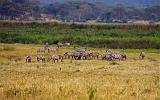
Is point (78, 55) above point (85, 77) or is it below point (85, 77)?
below

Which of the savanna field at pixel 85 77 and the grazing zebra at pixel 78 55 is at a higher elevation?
the savanna field at pixel 85 77

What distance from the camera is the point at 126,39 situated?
7219 centimetres

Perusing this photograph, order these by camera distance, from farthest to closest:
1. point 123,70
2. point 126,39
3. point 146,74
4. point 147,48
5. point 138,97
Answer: point 126,39, point 147,48, point 123,70, point 146,74, point 138,97

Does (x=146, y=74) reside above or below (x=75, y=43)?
above

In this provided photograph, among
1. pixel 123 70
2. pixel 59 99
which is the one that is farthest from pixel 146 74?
pixel 59 99

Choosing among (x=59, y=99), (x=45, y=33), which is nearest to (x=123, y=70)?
(x=59, y=99)

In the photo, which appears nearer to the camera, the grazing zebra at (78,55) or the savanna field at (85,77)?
the savanna field at (85,77)

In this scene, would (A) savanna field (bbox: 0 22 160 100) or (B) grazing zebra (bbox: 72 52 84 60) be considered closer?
(A) savanna field (bbox: 0 22 160 100)

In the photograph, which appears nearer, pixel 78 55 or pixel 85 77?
pixel 85 77

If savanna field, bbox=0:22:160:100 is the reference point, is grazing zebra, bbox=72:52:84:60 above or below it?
below

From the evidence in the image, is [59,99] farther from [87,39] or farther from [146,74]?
[87,39]

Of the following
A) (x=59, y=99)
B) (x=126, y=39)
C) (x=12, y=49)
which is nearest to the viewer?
(x=59, y=99)

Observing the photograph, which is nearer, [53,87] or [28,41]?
[53,87]

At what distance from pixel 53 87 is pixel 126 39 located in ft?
169
